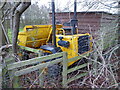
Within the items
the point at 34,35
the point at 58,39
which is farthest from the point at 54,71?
the point at 34,35

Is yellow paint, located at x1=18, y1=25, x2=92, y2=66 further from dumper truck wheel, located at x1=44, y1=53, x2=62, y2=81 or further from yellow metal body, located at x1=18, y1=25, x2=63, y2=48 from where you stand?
dumper truck wheel, located at x1=44, y1=53, x2=62, y2=81

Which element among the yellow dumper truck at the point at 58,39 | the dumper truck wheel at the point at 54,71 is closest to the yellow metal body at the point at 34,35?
the yellow dumper truck at the point at 58,39

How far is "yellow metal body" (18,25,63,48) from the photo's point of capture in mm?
4961

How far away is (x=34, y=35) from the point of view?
5.14m

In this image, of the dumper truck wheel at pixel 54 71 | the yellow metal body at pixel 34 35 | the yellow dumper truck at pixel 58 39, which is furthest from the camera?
the yellow metal body at pixel 34 35

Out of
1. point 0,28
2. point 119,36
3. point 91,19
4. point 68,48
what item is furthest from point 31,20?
point 119,36

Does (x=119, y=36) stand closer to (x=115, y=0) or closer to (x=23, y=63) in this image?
(x=115, y=0)

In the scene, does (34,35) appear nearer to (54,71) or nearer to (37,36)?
(37,36)

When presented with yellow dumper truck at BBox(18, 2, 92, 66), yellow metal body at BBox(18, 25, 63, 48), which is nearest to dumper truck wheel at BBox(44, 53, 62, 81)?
yellow dumper truck at BBox(18, 2, 92, 66)

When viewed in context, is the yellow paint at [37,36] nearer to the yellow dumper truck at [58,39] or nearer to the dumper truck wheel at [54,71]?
the yellow dumper truck at [58,39]

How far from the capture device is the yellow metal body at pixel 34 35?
4961 millimetres

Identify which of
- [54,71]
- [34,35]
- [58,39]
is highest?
[34,35]

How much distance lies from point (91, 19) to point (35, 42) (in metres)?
3.46

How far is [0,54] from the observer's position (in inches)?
89.2
